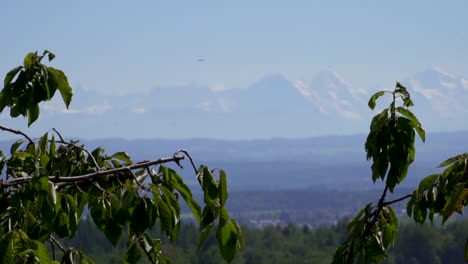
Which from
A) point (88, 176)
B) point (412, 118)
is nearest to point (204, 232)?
point (88, 176)

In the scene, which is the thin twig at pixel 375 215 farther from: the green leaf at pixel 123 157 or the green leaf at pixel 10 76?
the green leaf at pixel 10 76

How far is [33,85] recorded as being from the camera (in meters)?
2.91

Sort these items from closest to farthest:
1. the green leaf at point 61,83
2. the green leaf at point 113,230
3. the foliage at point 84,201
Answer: the foliage at point 84,201 → the green leaf at point 113,230 → the green leaf at point 61,83

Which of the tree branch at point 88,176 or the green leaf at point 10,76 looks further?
the green leaf at point 10,76

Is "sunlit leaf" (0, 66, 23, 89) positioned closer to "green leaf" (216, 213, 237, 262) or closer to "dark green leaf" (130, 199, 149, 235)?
"dark green leaf" (130, 199, 149, 235)

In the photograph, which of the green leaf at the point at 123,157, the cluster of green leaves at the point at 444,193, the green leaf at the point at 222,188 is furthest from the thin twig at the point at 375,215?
the green leaf at the point at 123,157

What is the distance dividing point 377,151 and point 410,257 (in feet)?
319

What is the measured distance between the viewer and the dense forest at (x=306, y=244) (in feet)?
293

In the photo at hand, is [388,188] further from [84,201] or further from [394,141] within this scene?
[84,201]

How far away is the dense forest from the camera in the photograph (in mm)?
89325

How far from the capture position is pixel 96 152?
3559 mm

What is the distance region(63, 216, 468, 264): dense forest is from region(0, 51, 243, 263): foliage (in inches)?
3211

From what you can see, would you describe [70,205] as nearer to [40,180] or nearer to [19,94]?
[40,180]

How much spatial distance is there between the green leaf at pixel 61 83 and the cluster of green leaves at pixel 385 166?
100 centimetres
